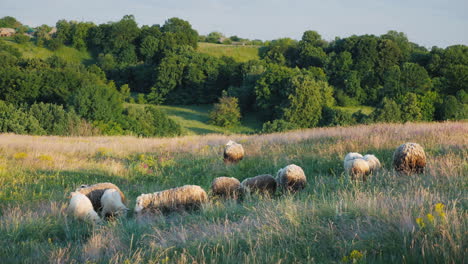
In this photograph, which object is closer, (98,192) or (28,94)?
(98,192)

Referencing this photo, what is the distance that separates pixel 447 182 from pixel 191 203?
3.72 metres

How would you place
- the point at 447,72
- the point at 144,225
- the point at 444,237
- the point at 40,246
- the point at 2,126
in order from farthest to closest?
the point at 447,72
the point at 2,126
the point at 144,225
the point at 40,246
the point at 444,237

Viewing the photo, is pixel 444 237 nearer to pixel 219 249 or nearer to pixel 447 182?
pixel 219 249

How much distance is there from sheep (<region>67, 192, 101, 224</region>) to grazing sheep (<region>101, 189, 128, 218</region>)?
1.07 feet

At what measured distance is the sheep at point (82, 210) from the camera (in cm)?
550

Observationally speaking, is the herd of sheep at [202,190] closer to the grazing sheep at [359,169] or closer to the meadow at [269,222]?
the grazing sheep at [359,169]

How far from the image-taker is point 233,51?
301ft

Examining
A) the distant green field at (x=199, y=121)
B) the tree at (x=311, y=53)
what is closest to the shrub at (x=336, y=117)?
the distant green field at (x=199, y=121)

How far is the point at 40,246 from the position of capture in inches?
166

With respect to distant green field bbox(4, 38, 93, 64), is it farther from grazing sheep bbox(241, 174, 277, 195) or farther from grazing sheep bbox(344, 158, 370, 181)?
grazing sheep bbox(344, 158, 370, 181)

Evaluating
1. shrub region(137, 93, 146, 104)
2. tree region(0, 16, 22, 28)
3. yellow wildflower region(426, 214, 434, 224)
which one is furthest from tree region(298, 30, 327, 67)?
tree region(0, 16, 22, 28)

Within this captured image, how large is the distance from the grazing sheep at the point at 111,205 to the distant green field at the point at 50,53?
258 feet

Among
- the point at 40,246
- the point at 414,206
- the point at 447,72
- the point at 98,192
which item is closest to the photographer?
the point at 414,206

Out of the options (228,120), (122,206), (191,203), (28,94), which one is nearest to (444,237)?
A: (191,203)
